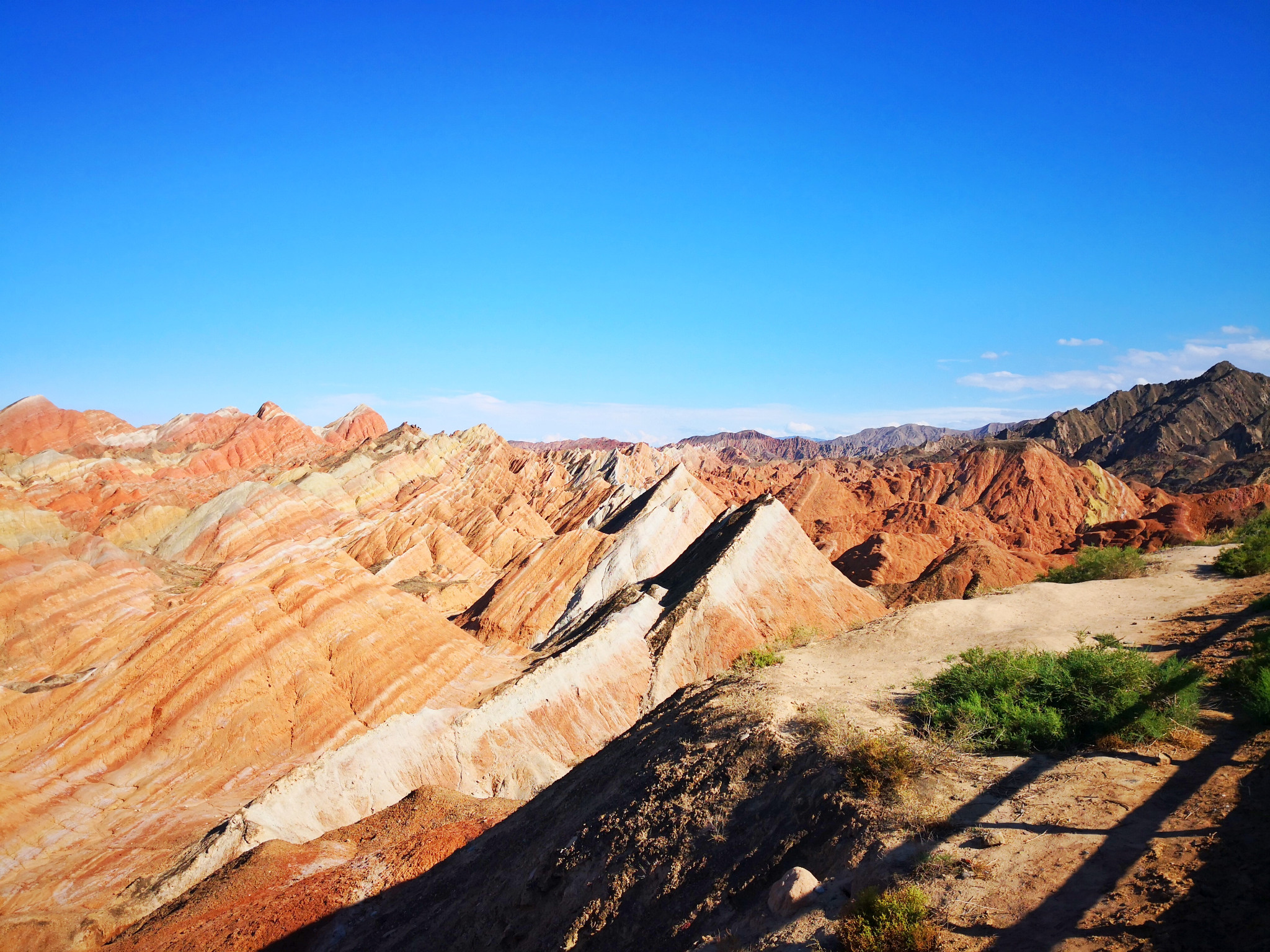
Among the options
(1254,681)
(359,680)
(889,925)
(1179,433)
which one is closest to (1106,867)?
(889,925)

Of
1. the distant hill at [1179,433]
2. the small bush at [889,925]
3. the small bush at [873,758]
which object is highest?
the distant hill at [1179,433]

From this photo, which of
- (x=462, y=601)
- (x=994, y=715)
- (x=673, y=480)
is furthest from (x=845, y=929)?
(x=673, y=480)

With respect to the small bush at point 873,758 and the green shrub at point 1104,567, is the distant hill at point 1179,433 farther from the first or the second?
the small bush at point 873,758

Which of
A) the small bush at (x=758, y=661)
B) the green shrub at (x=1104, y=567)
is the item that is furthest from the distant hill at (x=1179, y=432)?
the small bush at (x=758, y=661)

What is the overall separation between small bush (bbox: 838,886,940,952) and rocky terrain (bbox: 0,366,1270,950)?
166 cm

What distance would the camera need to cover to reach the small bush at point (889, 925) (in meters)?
5.36

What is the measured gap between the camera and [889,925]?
17.8 ft

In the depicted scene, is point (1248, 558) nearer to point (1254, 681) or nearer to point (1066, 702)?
point (1254, 681)

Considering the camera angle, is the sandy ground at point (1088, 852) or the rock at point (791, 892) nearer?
the sandy ground at point (1088, 852)

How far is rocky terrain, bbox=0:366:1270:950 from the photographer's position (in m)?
13.3

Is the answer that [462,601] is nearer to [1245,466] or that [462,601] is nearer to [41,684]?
[41,684]

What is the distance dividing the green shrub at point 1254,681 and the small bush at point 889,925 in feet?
18.0

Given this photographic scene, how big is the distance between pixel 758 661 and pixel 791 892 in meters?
11.0

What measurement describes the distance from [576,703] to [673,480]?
30384 millimetres
